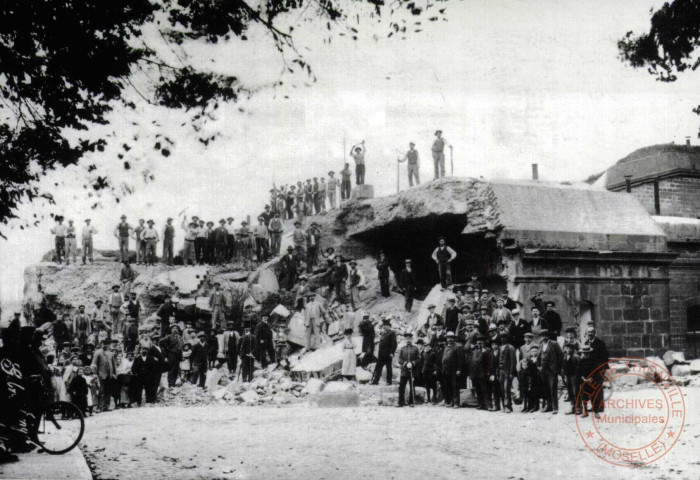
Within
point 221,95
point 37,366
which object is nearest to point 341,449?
point 37,366

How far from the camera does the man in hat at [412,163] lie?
741 inches

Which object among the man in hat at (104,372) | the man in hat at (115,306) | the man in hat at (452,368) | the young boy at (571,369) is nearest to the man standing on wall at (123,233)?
the man in hat at (115,306)

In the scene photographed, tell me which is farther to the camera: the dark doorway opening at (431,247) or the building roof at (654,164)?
the building roof at (654,164)

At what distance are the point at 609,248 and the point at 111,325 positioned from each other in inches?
507

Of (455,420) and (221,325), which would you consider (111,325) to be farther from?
(455,420)

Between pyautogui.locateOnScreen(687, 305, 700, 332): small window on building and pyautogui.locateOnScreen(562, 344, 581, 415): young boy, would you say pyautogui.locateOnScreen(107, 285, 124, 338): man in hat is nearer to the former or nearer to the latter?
pyautogui.locateOnScreen(562, 344, 581, 415): young boy

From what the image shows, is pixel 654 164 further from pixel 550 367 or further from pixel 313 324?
pixel 550 367

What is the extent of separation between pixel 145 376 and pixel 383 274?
24.4ft

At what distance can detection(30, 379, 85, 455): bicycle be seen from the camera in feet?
23.2

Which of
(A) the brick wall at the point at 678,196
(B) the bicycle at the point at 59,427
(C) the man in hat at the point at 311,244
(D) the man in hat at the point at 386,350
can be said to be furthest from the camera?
(A) the brick wall at the point at 678,196

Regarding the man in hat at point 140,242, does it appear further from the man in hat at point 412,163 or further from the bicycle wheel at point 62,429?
the bicycle wheel at point 62,429

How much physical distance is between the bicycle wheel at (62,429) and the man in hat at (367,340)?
772 cm

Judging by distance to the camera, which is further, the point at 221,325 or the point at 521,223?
the point at 221,325

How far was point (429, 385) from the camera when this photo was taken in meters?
12.6
